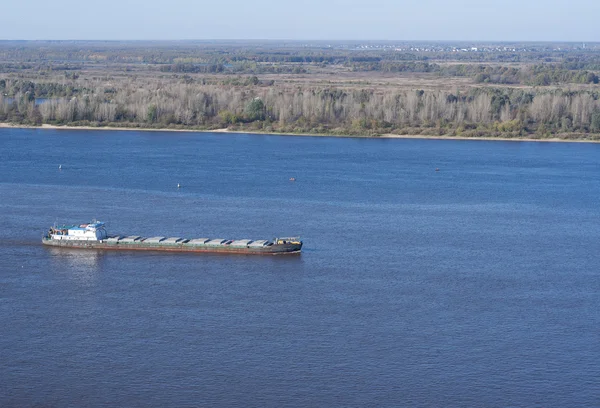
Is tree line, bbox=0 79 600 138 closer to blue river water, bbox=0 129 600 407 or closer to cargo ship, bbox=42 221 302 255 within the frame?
blue river water, bbox=0 129 600 407

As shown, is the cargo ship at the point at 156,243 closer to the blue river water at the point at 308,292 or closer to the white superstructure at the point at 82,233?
the white superstructure at the point at 82,233

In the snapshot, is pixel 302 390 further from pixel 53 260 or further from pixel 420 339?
pixel 53 260

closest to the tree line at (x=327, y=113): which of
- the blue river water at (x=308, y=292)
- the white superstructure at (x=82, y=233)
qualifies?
the blue river water at (x=308, y=292)

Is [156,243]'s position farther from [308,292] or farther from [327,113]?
[327,113]

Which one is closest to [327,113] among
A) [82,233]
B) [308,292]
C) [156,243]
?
[82,233]

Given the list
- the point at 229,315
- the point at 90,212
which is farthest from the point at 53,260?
the point at 229,315

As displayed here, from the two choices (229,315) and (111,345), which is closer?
(111,345)
